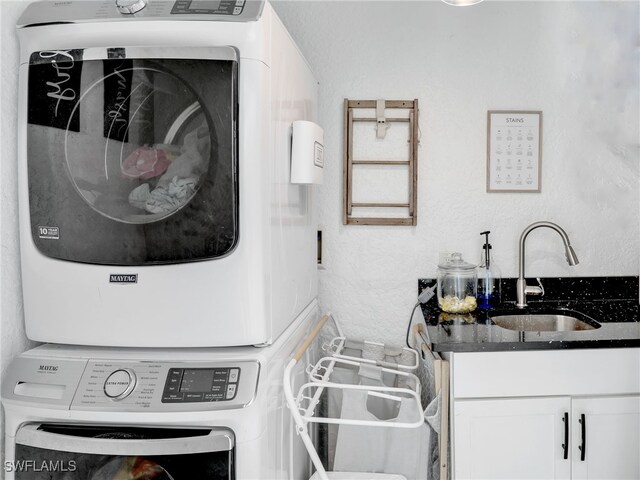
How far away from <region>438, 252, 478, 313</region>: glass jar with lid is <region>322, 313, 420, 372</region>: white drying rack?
0.25 metres

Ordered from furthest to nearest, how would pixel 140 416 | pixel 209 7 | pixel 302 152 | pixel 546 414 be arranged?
1. pixel 546 414
2. pixel 302 152
3. pixel 209 7
4. pixel 140 416

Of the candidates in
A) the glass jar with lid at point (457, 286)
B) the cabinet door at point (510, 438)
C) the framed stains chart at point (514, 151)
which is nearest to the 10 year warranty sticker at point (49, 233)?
the cabinet door at point (510, 438)

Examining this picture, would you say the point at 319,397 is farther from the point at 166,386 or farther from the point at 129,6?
the point at 129,6

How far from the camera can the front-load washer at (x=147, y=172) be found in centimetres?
122

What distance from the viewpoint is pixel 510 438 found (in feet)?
5.36

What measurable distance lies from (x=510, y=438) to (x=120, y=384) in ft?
4.09

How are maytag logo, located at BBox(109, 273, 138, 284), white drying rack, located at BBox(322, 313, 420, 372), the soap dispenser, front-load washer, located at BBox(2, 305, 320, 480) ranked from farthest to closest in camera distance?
the soap dispenser
white drying rack, located at BBox(322, 313, 420, 372)
maytag logo, located at BBox(109, 273, 138, 284)
front-load washer, located at BBox(2, 305, 320, 480)

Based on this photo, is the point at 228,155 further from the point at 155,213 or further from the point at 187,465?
the point at 187,465

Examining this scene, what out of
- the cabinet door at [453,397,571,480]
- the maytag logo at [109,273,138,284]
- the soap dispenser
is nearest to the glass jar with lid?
the soap dispenser

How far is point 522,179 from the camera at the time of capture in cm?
226

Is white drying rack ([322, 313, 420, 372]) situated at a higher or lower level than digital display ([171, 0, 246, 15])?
lower

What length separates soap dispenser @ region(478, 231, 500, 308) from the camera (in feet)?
7.14

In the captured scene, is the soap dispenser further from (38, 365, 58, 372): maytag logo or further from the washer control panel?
(38, 365, 58, 372): maytag logo

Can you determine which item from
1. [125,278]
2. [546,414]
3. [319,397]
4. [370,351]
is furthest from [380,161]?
[125,278]
